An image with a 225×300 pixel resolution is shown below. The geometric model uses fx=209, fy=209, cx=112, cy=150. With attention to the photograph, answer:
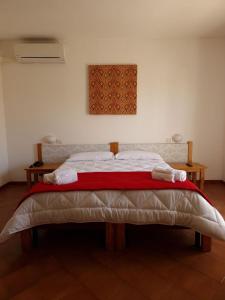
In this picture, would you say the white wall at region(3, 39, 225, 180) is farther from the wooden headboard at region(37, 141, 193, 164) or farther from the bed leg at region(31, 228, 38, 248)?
the bed leg at region(31, 228, 38, 248)

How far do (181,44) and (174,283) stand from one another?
3330 millimetres

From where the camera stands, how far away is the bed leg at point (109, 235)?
1.77 meters

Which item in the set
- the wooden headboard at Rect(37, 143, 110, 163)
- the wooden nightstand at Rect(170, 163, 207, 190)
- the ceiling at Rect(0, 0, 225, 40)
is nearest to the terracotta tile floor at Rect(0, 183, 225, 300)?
the wooden nightstand at Rect(170, 163, 207, 190)

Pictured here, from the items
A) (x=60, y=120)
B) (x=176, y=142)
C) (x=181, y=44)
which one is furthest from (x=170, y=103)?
(x=60, y=120)

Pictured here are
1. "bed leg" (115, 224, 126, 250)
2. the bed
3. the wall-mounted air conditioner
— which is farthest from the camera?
the wall-mounted air conditioner

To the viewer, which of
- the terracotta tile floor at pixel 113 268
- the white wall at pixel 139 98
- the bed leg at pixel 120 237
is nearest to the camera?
the terracotta tile floor at pixel 113 268

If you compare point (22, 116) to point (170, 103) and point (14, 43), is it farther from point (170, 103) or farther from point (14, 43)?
point (170, 103)

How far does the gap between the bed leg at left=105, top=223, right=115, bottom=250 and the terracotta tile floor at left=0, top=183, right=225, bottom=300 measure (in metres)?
0.06

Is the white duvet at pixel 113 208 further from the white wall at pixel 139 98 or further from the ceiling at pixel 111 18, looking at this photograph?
the ceiling at pixel 111 18

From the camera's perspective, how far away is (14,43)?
3320mm

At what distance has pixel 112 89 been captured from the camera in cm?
343

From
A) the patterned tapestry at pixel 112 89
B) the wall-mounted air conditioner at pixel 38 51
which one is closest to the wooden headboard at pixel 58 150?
the patterned tapestry at pixel 112 89

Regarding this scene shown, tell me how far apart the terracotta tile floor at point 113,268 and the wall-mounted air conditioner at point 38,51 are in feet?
8.32

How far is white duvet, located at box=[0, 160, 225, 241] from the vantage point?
5.49 ft
